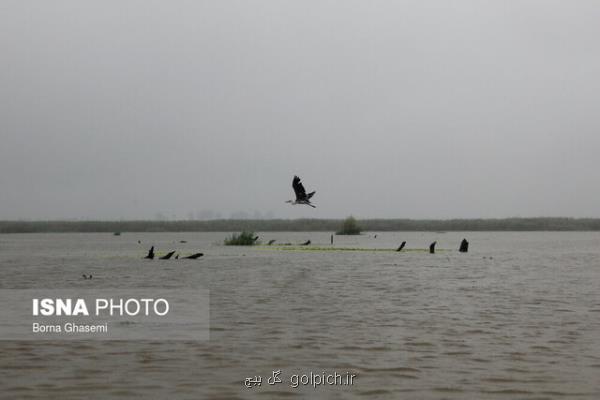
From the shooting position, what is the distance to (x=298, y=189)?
35.8 m

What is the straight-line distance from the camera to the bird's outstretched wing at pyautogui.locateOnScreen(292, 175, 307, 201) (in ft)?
Answer: 117

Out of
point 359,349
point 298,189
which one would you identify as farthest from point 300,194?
point 359,349

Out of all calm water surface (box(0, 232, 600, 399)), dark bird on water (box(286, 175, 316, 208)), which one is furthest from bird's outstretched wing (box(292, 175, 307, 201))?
calm water surface (box(0, 232, 600, 399))

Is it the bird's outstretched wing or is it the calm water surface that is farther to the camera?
the bird's outstretched wing

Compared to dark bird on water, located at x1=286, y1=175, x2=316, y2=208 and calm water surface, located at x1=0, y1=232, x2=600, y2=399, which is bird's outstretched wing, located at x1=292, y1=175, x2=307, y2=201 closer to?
dark bird on water, located at x1=286, y1=175, x2=316, y2=208

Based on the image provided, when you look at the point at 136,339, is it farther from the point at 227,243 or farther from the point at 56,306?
the point at 227,243

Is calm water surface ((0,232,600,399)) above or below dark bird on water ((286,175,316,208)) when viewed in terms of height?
below

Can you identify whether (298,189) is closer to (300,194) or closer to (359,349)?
(300,194)

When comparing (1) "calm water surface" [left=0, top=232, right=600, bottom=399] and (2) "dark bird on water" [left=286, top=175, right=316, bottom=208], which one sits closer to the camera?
(1) "calm water surface" [left=0, top=232, right=600, bottom=399]

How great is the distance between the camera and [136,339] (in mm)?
13852

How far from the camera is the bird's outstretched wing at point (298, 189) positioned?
3562cm

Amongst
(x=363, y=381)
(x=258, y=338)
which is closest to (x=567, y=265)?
(x=258, y=338)

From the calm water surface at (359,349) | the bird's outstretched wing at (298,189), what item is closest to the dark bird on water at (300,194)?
the bird's outstretched wing at (298,189)

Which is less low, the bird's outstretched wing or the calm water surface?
the bird's outstretched wing
